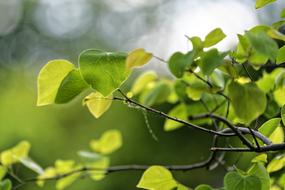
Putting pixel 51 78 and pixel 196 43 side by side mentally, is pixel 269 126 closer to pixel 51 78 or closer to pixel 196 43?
pixel 196 43

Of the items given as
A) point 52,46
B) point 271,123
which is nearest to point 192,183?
point 271,123

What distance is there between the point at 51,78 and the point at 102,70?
9cm

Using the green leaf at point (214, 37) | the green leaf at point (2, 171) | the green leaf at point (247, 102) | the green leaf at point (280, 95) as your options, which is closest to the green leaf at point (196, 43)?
the green leaf at point (214, 37)

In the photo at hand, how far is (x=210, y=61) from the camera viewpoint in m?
0.61

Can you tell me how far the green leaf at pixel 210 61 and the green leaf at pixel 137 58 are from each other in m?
0.07

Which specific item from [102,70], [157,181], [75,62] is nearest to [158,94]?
[157,181]

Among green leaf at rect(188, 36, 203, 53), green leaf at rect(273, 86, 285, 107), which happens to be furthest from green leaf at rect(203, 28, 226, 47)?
green leaf at rect(273, 86, 285, 107)

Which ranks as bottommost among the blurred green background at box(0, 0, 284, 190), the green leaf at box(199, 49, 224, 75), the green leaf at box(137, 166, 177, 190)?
the blurred green background at box(0, 0, 284, 190)

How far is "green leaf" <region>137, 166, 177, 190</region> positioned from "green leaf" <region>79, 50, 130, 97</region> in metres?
0.17

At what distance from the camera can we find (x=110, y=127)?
16.4 ft

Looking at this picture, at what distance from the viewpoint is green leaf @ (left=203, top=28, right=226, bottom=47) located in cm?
63

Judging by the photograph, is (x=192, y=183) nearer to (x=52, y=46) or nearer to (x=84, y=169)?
(x=84, y=169)

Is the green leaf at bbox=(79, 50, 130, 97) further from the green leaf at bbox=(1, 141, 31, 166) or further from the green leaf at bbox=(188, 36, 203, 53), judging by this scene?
the green leaf at bbox=(1, 141, 31, 166)

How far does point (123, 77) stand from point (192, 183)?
374cm
